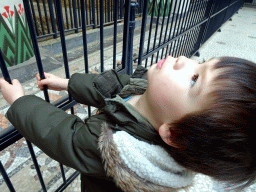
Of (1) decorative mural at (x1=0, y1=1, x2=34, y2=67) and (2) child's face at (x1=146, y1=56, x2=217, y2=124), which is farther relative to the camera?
(1) decorative mural at (x1=0, y1=1, x2=34, y2=67)

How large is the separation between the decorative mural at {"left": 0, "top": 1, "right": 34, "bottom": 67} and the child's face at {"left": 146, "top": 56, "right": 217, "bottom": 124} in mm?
1985

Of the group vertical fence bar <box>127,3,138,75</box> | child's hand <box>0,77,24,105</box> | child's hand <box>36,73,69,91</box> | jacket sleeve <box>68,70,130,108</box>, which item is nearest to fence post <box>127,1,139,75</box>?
vertical fence bar <box>127,3,138,75</box>

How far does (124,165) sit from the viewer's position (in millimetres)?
597

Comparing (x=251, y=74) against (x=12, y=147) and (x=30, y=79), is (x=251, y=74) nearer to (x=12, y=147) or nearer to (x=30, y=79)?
(x=12, y=147)

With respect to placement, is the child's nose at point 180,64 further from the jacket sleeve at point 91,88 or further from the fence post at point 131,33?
the fence post at point 131,33

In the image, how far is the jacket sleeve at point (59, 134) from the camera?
630 millimetres

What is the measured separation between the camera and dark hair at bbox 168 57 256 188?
463mm

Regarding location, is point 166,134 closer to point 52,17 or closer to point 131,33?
point 131,33

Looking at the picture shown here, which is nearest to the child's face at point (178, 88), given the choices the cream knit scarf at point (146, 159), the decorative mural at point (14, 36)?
the cream knit scarf at point (146, 159)

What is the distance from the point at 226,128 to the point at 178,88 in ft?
0.60

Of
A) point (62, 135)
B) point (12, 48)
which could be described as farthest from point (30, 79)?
point (62, 135)

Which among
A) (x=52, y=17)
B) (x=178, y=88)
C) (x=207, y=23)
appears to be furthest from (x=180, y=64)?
(x=207, y=23)

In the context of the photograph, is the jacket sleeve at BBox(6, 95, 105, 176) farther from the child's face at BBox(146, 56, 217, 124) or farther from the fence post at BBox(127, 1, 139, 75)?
the fence post at BBox(127, 1, 139, 75)

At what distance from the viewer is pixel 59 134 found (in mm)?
629
